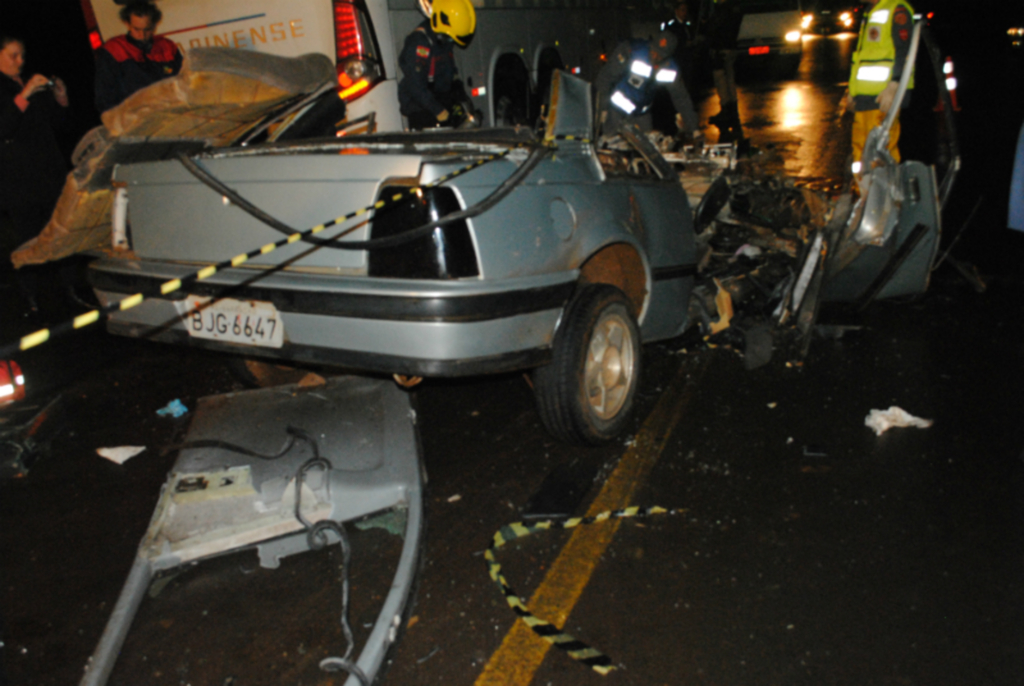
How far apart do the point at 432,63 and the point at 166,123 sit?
3025 mm

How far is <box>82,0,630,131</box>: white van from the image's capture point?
5578 millimetres

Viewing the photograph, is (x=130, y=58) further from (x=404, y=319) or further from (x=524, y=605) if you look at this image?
(x=524, y=605)

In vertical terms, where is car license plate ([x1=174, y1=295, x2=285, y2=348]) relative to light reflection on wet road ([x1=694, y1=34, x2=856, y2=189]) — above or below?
above

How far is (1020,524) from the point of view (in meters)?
2.78

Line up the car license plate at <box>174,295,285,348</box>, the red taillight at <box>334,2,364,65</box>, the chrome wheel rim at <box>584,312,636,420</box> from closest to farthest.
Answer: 1. the car license plate at <box>174,295,285,348</box>
2. the chrome wheel rim at <box>584,312,636,420</box>
3. the red taillight at <box>334,2,364,65</box>

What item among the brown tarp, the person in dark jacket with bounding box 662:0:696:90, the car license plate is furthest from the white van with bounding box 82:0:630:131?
the person in dark jacket with bounding box 662:0:696:90

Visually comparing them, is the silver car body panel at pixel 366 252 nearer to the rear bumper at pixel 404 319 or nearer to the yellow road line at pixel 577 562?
the rear bumper at pixel 404 319

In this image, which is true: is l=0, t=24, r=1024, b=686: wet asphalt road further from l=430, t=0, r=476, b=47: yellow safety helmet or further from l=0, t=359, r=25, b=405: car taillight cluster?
l=430, t=0, r=476, b=47: yellow safety helmet

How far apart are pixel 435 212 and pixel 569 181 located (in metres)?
0.76

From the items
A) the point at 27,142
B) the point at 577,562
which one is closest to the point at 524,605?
the point at 577,562

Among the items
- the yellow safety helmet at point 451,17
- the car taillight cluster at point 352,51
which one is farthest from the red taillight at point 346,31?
the yellow safety helmet at point 451,17

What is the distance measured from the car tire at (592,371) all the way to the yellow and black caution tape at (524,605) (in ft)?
1.46

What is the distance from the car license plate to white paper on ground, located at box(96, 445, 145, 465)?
1032 millimetres

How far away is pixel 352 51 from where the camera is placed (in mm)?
5594
